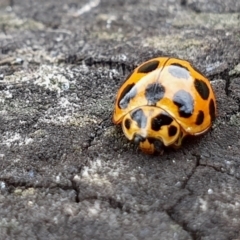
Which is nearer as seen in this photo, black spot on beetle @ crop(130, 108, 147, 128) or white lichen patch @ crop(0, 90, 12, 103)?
black spot on beetle @ crop(130, 108, 147, 128)

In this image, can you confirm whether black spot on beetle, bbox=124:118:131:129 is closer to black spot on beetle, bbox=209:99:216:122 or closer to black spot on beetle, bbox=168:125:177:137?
black spot on beetle, bbox=168:125:177:137

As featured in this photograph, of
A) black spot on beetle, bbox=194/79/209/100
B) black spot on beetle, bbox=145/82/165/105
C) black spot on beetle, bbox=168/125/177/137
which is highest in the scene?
black spot on beetle, bbox=145/82/165/105

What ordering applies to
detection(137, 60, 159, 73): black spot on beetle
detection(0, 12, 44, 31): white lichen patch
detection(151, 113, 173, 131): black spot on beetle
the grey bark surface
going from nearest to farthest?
the grey bark surface, detection(151, 113, 173, 131): black spot on beetle, detection(137, 60, 159, 73): black spot on beetle, detection(0, 12, 44, 31): white lichen patch

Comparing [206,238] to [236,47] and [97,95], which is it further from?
[236,47]

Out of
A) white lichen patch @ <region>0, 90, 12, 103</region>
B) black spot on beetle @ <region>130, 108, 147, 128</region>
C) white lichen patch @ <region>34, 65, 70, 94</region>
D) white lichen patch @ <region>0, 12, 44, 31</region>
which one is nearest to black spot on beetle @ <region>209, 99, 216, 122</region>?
black spot on beetle @ <region>130, 108, 147, 128</region>

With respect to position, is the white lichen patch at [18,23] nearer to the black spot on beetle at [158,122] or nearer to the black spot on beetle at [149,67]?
the black spot on beetle at [149,67]

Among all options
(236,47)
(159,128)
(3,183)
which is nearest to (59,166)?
(3,183)

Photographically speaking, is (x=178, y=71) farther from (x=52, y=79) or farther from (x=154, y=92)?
(x=52, y=79)

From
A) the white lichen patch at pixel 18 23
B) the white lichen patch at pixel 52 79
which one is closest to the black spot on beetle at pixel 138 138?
the white lichen patch at pixel 52 79
